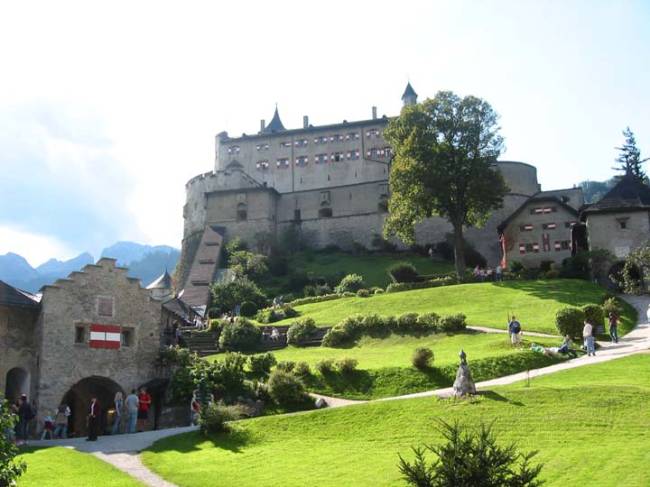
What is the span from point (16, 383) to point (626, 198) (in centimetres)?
4557

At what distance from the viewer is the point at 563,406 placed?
67.7ft

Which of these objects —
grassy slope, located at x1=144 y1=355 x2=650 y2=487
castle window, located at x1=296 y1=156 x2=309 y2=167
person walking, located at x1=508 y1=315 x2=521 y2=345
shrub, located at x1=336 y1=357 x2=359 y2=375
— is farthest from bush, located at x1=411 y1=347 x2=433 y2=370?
castle window, located at x1=296 y1=156 x2=309 y2=167

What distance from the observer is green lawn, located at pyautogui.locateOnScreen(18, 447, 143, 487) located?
17.1 m

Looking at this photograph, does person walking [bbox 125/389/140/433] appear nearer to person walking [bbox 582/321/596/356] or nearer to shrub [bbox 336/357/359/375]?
shrub [bbox 336/357/359/375]

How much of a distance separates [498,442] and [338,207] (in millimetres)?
69952

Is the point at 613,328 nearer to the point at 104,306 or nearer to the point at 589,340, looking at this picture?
the point at 589,340

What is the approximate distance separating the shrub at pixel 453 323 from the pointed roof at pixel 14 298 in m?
20.6

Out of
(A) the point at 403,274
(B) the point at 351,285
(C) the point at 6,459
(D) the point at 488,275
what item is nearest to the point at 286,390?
(C) the point at 6,459

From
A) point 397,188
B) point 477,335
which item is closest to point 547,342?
point 477,335

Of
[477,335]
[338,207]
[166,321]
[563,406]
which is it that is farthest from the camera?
[338,207]

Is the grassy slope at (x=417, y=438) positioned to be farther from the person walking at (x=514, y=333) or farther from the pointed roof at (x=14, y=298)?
the pointed roof at (x=14, y=298)

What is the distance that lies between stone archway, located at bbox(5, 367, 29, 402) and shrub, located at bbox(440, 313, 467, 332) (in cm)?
2099

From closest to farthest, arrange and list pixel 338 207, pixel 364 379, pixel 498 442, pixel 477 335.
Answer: pixel 498 442 → pixel 364 379 → pixel 477 335 → pixel 338 207

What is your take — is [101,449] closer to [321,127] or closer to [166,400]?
[166,400]
